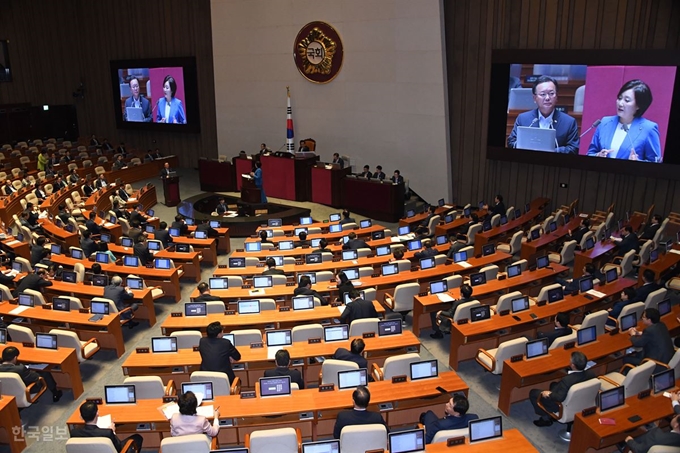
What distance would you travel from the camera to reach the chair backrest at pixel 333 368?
24.6ft

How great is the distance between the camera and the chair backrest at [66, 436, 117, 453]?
589cm

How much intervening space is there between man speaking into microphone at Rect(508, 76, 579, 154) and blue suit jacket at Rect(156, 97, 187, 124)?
16078 millimetres

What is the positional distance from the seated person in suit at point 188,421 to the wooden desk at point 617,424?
434 cm

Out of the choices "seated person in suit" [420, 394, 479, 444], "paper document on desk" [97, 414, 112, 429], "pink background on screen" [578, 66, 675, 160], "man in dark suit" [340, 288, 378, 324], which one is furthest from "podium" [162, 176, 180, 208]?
"seated person in suit" [420, 394, 479, 444]

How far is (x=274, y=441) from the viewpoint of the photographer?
19.4 feet

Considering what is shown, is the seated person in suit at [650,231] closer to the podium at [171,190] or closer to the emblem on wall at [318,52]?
the emblem on wall at [318,52]

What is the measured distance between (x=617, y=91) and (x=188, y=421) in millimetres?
14538

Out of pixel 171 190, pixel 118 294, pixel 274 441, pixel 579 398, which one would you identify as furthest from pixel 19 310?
pixel 171 190

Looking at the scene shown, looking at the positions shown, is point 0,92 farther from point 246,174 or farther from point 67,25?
point 246,174

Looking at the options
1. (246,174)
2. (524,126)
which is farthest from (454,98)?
(246,174)

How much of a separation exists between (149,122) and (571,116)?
19569 mm

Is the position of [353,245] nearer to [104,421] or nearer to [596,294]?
[596,294]

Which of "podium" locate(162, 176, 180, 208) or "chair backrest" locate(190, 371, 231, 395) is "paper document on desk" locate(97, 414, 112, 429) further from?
"podium" locate(162, 176, 180, 208)

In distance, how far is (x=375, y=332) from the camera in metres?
8.93
